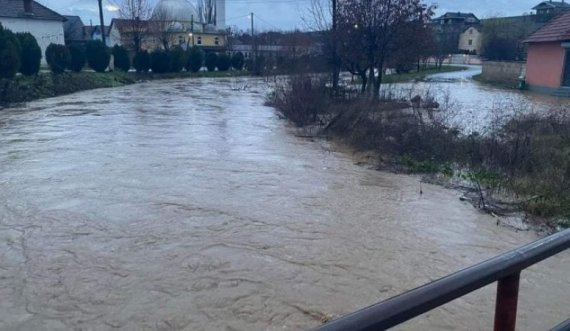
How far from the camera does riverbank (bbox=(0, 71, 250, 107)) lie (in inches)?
878

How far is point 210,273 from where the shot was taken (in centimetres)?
589

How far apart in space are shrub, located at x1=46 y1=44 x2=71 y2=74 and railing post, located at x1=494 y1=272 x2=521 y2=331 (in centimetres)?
3256

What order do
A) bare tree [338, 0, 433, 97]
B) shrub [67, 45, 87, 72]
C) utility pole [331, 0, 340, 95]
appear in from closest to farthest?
bare tree [338, 0, 433, 97], utility pole [331, 0, 340, 95], shrub [67, 45, 87, 72]

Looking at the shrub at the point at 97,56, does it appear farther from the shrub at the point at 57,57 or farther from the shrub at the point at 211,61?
the shrub at the point at 211,61

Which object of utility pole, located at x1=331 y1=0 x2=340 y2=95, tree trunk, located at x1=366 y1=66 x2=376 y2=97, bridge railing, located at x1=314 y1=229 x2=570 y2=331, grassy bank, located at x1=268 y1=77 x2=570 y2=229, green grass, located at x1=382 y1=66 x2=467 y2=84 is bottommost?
grassy bank, located at x1=268 y1=77 x2=570 y2=229

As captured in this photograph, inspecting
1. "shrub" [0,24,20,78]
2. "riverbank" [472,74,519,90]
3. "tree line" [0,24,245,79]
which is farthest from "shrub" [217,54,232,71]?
"shrub" [0,24,20,78]

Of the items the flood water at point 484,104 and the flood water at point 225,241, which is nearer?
the flood water at point 225,241

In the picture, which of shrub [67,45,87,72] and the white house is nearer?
shrub [67,45,87,72]

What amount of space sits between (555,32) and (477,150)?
66.3 feet

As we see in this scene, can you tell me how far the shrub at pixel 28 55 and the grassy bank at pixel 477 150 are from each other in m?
16.7

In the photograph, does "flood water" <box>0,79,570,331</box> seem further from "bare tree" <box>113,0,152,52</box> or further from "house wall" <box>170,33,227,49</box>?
"house wall" <box>170,33,227,49</box>

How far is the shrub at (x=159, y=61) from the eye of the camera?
41812 mm

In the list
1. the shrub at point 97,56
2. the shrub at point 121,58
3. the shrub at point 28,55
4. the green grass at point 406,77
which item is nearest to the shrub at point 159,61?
the shrub at point 121,58

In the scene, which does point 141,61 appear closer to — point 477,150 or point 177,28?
point 177,28
